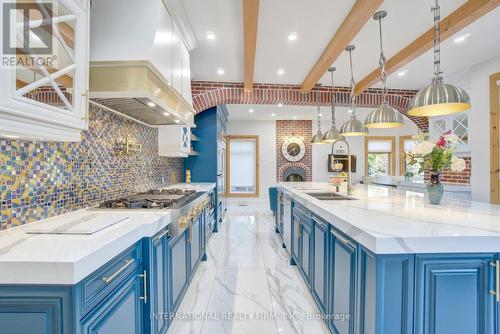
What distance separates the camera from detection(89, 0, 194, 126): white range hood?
154 cm

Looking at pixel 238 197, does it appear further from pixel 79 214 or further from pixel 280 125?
pixel 79 214

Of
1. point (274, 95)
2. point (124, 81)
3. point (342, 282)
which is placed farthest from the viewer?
point (274, 95)

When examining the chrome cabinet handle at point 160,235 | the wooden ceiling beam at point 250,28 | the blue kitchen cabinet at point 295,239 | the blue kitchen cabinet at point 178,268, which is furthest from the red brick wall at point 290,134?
the chrome cabinet handle at point 160,235

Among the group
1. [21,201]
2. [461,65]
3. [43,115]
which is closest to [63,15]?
[43,115]

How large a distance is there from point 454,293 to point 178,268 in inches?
66.7

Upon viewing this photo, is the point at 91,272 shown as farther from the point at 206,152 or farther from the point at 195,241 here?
the point at 206,152

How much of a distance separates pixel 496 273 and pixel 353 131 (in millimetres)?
2189

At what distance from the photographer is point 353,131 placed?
119 inches

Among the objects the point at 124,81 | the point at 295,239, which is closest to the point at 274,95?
the point at 295,239

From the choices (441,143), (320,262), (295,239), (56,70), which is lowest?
(295,239)

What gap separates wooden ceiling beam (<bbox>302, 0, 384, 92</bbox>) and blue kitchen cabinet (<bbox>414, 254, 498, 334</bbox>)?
75.8 inches

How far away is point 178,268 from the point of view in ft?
6.11

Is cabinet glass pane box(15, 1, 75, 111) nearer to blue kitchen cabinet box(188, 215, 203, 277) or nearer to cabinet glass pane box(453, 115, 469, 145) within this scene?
blue kitchen cabinet box(188, 215, 203, 277)

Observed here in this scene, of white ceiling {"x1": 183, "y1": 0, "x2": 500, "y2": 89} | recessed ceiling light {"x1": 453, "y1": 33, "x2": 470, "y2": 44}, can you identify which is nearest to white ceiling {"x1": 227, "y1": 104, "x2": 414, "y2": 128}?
white ceiling {"x1": 183, "y1": 0, "x2": 500, "y2": 89}
